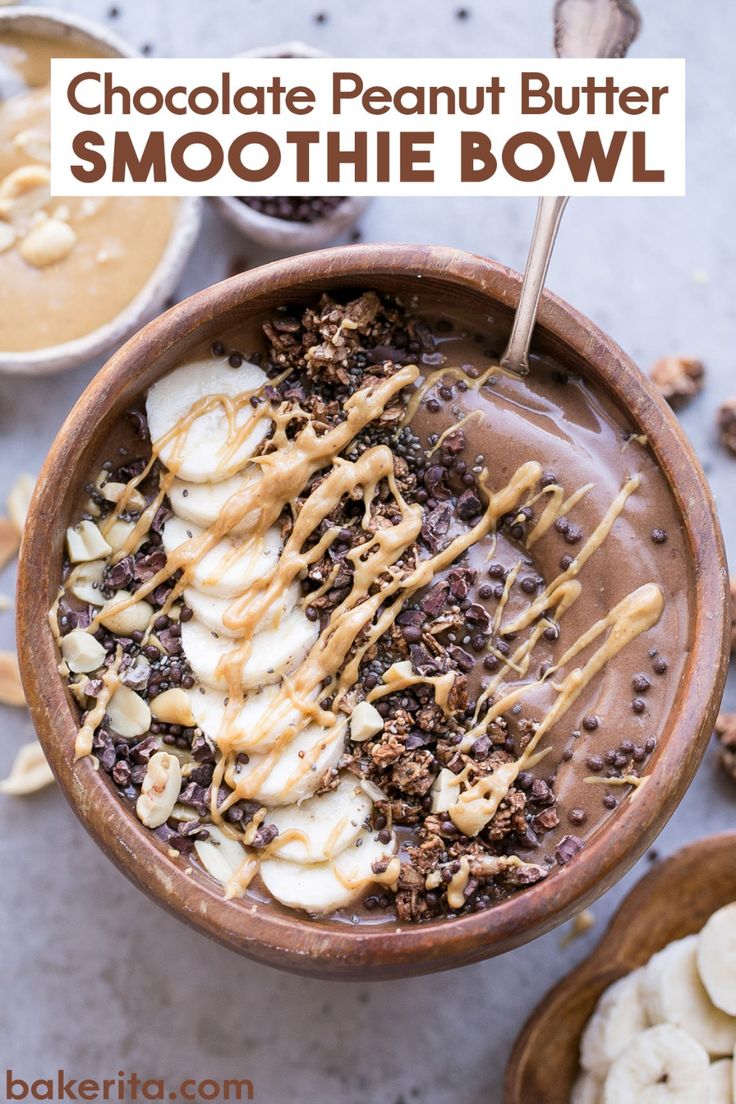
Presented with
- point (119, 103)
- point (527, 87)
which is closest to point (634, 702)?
point (527, 87)

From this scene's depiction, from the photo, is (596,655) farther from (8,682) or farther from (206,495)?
(8,682)

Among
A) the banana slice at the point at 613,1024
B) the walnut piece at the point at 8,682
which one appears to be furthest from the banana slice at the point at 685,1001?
the walnut piece at the point at 8,682

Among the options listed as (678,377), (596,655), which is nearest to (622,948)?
(596,655)

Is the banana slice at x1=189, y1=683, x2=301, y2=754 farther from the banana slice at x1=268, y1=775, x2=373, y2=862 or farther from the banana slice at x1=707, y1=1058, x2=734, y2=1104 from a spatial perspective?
the banana slice at x1=707, y1=1058, x2=734, y2=1104

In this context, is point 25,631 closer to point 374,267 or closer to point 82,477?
point 82,477

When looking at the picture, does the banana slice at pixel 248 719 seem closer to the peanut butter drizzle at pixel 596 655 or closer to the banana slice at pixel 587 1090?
the peanut butter drizzle at pixel 596 655
